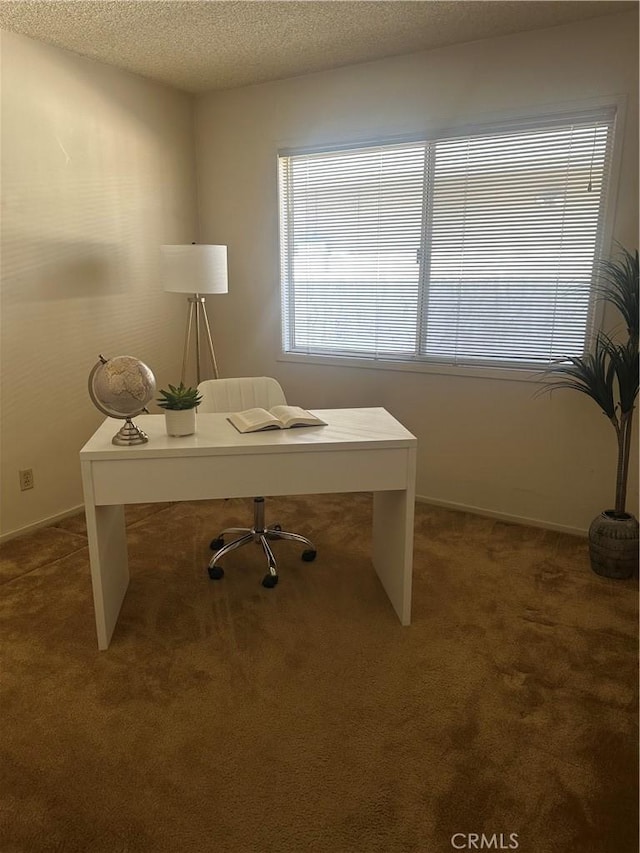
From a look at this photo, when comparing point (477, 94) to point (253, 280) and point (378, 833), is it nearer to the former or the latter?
point (253, 280)

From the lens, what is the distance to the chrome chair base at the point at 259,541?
9.39 feet

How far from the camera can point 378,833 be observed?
160 cm

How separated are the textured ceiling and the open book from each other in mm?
1822

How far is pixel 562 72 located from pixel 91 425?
3.23 metres

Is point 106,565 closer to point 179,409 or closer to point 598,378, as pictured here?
point 179,409

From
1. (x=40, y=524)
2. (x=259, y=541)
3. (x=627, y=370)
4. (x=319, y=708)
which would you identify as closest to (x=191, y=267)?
(x=259, y=541)

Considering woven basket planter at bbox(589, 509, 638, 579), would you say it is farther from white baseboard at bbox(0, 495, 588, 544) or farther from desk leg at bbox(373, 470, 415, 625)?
desk leg at bbox(373, 470, 415, 625)

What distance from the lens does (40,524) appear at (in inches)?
138

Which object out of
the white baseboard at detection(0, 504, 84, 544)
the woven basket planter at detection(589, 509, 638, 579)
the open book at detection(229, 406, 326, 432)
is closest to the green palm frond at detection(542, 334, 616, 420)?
the woven basket planter at detection(589, 509, 638, 579)

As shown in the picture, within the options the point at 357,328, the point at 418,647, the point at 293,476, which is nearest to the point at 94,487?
the point at 293,476

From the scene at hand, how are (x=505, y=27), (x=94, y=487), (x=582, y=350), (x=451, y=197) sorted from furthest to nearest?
(x=451, y=197) → (x=582, y=350) → (x=505, y=27) → (x=94, y=487)

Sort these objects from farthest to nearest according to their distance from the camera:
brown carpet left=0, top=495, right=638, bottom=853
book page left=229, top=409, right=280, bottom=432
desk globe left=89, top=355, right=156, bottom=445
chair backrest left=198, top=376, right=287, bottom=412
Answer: chair backrest left=198, top=376, right=287, bottom=412
book page left=229, top=409, right=280, bottom=432
desk globe left=89, top=355, right=156, bottom=445
brown carpet left=0, top=495, right=638, bottom=853

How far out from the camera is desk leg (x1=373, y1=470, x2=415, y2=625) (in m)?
2.48

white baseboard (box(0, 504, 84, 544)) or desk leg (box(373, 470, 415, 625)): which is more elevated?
desk leg (box(373, 470, 415, 625))
